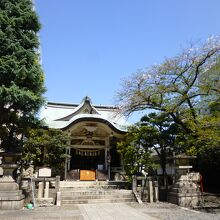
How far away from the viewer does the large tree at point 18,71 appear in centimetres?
1066

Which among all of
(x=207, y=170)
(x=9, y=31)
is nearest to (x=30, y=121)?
(x=9, y=31)

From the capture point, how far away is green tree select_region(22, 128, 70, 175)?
14.3m

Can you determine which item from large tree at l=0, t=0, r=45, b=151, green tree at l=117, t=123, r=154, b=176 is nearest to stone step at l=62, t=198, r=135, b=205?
green tree at l=117, t=123, r=154, b=176

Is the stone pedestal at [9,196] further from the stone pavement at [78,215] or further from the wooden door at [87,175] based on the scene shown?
the wooden door at [87,175]

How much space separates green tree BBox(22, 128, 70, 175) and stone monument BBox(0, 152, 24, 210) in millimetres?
3371

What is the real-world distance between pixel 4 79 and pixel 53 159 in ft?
22.1

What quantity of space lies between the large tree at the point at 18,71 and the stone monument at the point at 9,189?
1.43 m

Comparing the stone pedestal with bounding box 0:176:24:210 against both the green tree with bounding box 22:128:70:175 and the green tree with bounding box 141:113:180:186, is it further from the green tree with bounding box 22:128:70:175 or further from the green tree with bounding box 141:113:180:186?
the green tree with bounding box 141:113:180:186

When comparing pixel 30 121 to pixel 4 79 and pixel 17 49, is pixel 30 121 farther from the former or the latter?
pixel 17 49

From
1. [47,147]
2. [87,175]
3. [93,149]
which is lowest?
[87,175]

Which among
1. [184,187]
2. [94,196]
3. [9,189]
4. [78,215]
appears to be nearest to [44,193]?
[9,189]

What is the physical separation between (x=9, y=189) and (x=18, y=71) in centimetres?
507

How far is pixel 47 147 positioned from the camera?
15484 millimetres

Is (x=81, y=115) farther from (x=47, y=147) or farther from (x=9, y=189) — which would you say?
(x=9, y=189)
